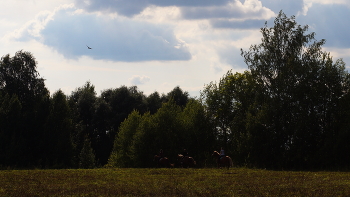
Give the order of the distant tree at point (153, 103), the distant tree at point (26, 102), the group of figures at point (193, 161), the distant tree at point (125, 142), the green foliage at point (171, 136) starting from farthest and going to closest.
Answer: the distant tree at point (153, 103), the distant tree at point (125, 142), the distant tree at point (26, 102), the green foliage at point (171, 136), the group of figures at point (193, 161)

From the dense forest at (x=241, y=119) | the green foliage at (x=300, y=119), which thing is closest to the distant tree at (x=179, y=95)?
the dense forest at (x=241, y=119)

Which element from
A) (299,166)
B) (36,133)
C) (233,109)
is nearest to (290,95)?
(299,166)

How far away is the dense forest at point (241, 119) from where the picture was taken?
146ft

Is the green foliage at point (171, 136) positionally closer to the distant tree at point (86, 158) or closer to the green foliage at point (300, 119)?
the green foliage at point (300, 119)

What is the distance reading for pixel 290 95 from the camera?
45.1 metres

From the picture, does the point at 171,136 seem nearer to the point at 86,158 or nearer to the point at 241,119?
the point at 241,119

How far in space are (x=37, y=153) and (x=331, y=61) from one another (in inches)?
1714

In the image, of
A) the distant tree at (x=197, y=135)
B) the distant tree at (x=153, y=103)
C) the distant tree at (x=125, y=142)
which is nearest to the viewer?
the distant tree at (x=197, y=135)

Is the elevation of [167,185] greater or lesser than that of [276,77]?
lesser

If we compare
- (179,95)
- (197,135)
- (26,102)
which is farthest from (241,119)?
(179,95)

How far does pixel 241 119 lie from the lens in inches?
2162

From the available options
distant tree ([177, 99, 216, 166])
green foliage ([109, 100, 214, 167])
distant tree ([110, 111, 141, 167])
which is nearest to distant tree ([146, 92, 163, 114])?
distant tree ([110, 111, 141, 167])

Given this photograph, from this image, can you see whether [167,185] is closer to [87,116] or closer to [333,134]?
[333,134]

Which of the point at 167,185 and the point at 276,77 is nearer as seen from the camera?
the point at 167,185
